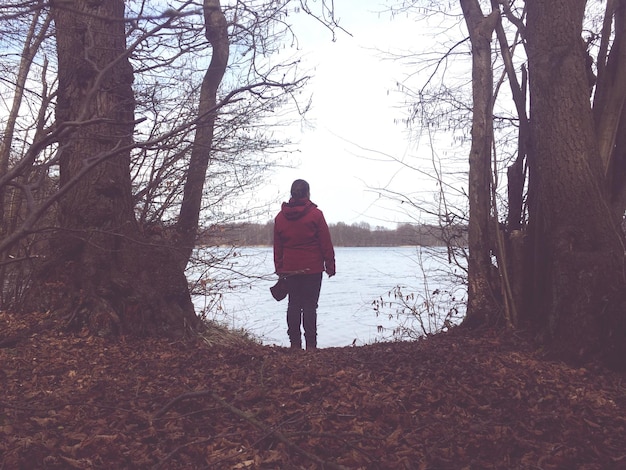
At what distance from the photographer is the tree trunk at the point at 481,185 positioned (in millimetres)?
5914

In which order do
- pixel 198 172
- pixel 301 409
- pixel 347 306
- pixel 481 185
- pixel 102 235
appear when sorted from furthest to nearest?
pixel 347 306, pixel 198 172, pixel 481 185, pixel 102 235, pixel 301 409

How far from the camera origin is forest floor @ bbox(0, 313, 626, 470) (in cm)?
291

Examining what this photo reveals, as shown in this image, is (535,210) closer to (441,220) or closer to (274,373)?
(441,220)

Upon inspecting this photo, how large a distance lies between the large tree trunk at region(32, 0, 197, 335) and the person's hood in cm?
139

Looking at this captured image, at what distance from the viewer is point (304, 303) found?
638 centimetres

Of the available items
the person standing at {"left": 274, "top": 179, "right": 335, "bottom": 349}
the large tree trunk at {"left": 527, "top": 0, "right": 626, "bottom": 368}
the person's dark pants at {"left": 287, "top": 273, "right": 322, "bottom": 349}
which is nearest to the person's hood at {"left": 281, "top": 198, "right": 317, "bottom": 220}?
the person standing at {"left": 274, "top": 179, "right": 335, "bottom": 349}

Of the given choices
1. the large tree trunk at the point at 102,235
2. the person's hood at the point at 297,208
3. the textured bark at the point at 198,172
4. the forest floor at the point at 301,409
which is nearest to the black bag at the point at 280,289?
the person's hood at the point at 297,208

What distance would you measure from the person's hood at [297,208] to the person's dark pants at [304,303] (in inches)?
27.2

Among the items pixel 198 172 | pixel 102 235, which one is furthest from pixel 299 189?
pixel 198 172

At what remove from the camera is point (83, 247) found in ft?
18.2

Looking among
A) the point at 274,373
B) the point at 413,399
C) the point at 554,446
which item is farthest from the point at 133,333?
the point at 554,446

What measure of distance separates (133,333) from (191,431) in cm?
249

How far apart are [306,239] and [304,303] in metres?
0.75

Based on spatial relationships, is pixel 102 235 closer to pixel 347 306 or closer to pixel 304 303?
pixel 304 303
